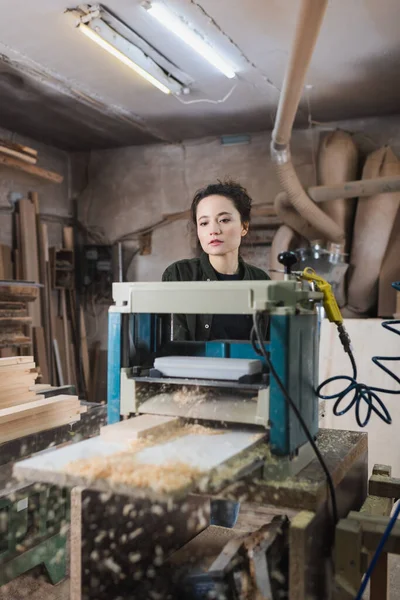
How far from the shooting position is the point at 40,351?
441 centimetres

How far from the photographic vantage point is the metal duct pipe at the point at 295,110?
7.25ft

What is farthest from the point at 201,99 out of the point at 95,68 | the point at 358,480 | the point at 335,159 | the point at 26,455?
the point at 358,480

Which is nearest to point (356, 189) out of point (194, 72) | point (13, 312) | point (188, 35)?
point (194, 72)

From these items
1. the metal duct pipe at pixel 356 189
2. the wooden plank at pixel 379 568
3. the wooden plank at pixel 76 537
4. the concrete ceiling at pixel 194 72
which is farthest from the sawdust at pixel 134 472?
the metal duct pipe at pixel 356 189

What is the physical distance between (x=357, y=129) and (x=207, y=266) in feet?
9.46

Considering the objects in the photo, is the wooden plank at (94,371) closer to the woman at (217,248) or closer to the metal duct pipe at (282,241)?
the metal duct pipe at (282,241)

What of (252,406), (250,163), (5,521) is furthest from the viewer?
(250,163)

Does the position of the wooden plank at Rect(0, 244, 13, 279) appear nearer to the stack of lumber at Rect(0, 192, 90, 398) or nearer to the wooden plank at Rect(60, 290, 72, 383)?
the stack of lumber at Rect(0, 192, 90, 398)

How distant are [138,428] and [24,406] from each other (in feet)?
3.24

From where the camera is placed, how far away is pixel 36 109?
4.19 meters

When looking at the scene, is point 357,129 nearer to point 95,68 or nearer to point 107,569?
point 95,68

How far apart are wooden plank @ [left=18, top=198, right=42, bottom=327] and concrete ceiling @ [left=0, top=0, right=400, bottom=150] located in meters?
0.76

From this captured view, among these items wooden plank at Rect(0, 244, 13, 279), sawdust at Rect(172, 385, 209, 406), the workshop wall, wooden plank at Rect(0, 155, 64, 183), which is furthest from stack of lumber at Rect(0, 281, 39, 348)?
the workshop wall

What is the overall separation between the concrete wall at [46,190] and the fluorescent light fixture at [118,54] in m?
1.26
